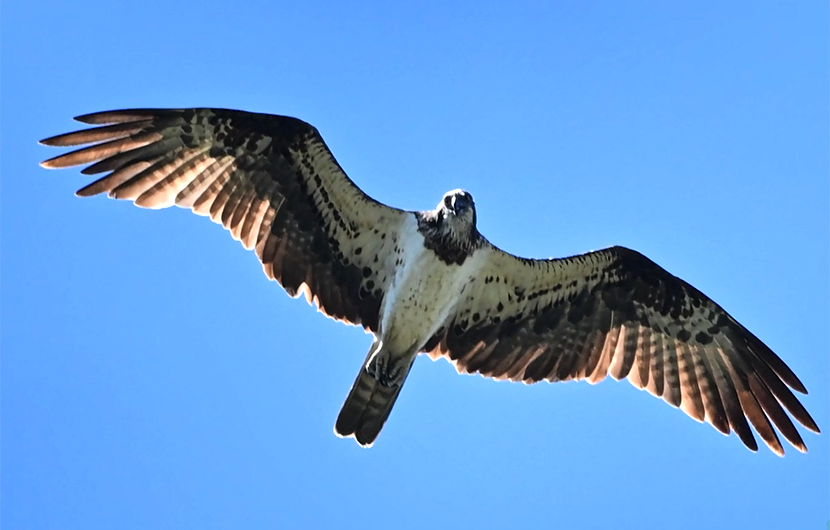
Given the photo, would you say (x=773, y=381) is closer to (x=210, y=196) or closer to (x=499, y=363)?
(x=499, y=363)

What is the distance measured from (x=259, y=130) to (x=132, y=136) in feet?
3.91

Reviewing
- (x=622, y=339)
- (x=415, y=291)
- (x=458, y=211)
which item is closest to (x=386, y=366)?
(x=415, y=291)

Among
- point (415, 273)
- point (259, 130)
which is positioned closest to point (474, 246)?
point (415, 273)

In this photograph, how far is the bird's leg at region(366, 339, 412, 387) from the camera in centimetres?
1026

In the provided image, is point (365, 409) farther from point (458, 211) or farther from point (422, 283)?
point (458, 211)

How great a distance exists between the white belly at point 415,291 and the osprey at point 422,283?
0.05 ft

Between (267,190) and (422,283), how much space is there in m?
1.74

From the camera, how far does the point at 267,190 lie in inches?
Answer: 417

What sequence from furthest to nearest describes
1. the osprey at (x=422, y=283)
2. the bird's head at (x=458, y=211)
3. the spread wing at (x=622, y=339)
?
the spread wing at (x=622, y=339) < the osprey at (x=422, y=283) < the bird's head at (x=458, y=211)

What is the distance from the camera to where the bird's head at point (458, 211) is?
10.1 m

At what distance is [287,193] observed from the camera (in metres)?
10.6

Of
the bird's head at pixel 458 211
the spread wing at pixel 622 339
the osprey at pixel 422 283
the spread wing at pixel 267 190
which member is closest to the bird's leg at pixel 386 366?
the osprey at pixel 422 283

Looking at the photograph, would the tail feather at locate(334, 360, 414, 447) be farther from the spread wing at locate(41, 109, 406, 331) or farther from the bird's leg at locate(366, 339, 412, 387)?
the spread wing at locate(41, 109, 406, 331)

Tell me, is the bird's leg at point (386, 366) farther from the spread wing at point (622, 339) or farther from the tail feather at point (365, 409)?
the spread wing at point (622, 339)
